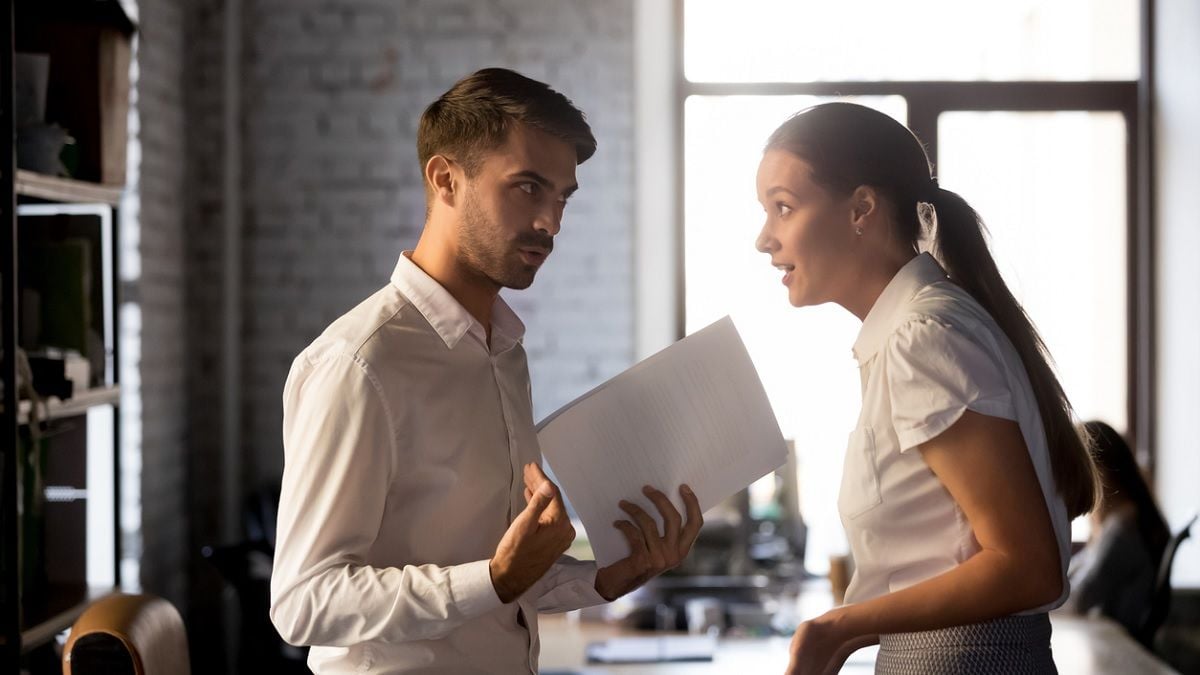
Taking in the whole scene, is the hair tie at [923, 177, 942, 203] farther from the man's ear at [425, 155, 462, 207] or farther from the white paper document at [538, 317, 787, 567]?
the man's ear at [425, 155, 462, 207]

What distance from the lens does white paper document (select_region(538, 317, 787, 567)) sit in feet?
5.14

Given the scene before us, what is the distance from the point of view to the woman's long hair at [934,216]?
1.48 m

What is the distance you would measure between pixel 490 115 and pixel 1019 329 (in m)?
0.73

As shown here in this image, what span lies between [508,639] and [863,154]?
2.55ft

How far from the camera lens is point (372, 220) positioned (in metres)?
5.10

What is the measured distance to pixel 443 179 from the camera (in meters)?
1.66

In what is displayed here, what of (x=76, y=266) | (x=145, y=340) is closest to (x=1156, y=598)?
(x=76, y=266)

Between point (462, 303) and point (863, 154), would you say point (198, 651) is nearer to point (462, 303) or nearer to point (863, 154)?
point (462, 303)

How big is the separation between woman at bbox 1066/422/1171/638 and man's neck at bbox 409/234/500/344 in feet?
7.48

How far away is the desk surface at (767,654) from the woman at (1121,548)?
0.32 metres

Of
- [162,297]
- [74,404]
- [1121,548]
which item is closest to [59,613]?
[74,404]

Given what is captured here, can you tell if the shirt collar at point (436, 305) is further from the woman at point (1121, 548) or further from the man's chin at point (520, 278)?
the woman at point (1121, 548)

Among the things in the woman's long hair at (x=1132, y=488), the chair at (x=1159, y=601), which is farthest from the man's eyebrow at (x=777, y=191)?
the chair at (x=1159, y=601)

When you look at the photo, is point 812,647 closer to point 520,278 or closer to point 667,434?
point 667,434
